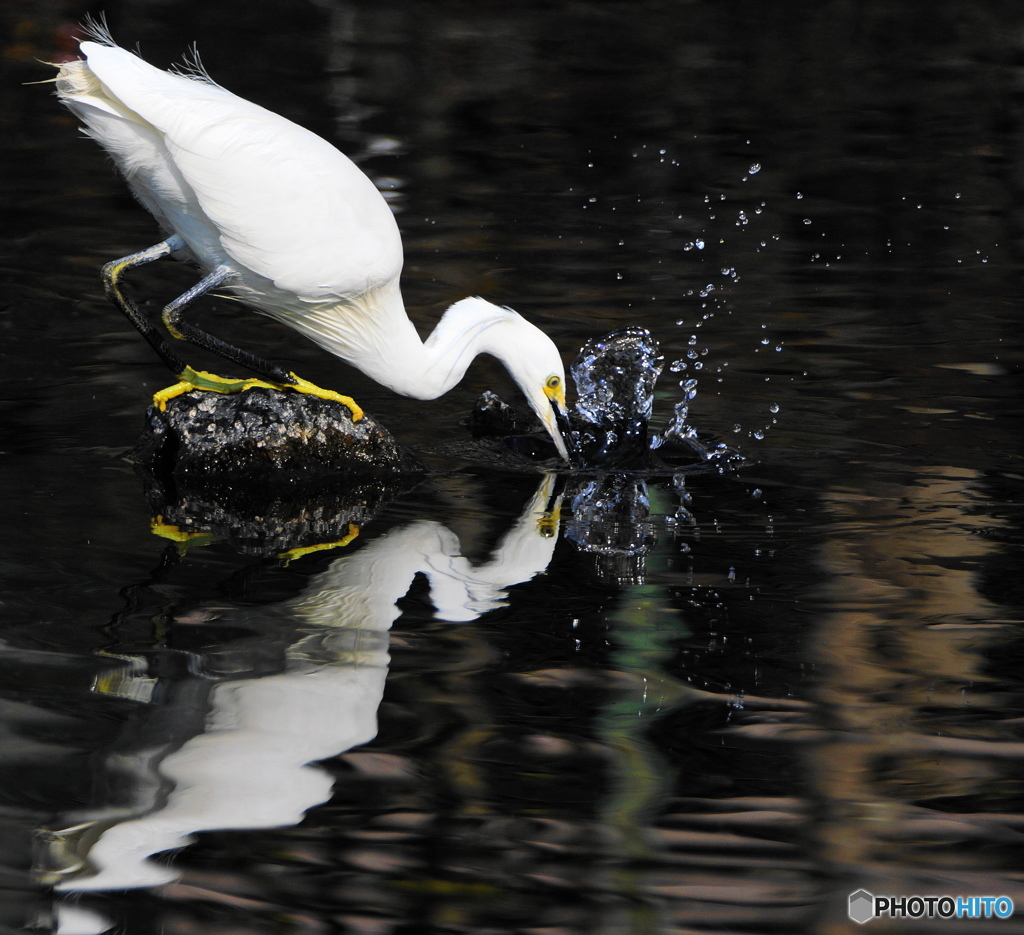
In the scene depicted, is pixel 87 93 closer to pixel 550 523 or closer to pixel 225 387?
pixel 225 387

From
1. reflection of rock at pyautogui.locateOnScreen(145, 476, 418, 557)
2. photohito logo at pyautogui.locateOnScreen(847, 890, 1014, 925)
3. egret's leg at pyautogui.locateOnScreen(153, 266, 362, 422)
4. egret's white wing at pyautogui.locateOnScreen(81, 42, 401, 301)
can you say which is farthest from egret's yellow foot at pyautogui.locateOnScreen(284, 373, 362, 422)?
photohito logo at pyautogui.locateOnScreen(847, 890, 1014, 925)

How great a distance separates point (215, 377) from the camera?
23.3ft

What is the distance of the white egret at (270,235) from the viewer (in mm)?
6395

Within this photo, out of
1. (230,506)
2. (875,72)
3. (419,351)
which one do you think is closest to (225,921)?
(230,506)

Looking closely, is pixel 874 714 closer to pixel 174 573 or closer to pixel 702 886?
pixel 702 886

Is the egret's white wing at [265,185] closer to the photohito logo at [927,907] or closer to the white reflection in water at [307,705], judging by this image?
the white reflection in water at [307,705]

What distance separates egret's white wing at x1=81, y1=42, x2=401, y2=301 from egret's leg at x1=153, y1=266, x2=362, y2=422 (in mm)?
376

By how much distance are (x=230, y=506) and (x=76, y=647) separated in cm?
171

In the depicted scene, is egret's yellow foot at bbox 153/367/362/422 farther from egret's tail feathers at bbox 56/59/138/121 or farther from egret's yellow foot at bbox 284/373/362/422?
egret's tail feathers at bbox 56/59/138/121

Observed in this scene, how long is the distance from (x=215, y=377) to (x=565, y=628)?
101 inches

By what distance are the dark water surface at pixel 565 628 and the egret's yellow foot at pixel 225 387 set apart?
17.7 inches

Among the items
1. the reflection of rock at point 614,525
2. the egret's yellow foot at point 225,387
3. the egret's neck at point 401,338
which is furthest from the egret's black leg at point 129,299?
the reflection of rock at point 614,525

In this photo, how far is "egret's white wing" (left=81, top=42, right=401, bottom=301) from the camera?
250 inches

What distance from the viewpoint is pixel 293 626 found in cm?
526
